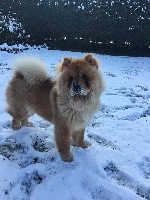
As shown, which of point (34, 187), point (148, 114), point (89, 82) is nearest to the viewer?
point (34, 187)

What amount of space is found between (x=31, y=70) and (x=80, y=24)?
6212 millimetres

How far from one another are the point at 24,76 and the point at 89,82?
3.16 feet

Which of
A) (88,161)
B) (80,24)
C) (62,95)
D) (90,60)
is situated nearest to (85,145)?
(88,161)

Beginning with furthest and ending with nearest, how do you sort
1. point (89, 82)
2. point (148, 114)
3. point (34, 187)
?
point (148, 114) → point (89, 82) → point (34, 187)

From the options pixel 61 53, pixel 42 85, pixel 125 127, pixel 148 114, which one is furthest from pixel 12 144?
pixel 61 53

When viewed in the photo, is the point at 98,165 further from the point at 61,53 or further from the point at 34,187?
the point at 61,53

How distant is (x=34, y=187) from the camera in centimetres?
336

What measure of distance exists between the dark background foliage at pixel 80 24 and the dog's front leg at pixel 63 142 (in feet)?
21.8

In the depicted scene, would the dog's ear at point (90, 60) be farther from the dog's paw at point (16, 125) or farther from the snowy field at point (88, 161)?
the dog's paw at point (16, 125)

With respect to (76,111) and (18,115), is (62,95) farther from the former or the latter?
(18,115)

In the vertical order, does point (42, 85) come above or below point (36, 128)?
above

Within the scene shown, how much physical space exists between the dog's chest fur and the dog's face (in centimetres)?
8

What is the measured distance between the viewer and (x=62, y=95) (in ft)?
12.2

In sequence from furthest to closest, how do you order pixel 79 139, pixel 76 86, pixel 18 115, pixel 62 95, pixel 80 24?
pixel 80 24, pixel 18 115, pixel 79 139, pixel 62 95, pixel 76 86
